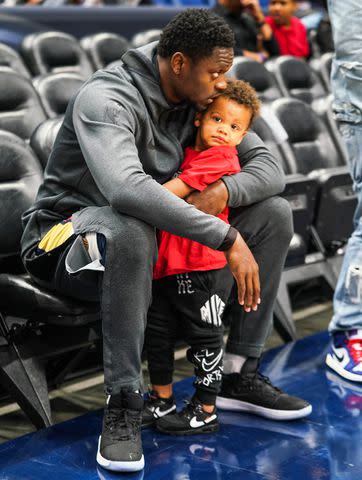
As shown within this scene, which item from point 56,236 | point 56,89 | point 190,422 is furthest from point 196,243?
point 56,89

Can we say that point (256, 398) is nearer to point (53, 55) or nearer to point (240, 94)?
point (240, 94)

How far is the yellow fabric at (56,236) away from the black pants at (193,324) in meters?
0.25

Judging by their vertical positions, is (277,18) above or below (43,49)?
below

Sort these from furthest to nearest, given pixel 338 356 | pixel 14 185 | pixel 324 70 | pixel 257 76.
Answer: pixel 324 70 < pixel 257 76 < pixel 338 356 < pixel 14 185

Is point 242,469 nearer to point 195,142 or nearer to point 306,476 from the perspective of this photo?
point 306,476

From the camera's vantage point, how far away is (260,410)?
2.08m

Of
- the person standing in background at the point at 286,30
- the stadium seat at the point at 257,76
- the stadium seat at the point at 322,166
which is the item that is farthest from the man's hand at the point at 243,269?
the person standing in background at the point at 286,30

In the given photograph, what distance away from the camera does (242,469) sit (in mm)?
1755

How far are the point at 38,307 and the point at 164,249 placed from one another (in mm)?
356

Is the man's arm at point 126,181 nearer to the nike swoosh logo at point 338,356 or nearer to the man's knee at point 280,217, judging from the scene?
the man's knee at point 280,217

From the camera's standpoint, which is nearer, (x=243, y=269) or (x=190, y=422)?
(x=243, y=269)

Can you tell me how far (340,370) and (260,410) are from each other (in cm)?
41

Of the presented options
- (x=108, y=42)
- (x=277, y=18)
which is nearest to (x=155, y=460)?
(x=108, y=42)

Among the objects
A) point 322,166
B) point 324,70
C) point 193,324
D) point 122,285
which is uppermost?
point 122,285
